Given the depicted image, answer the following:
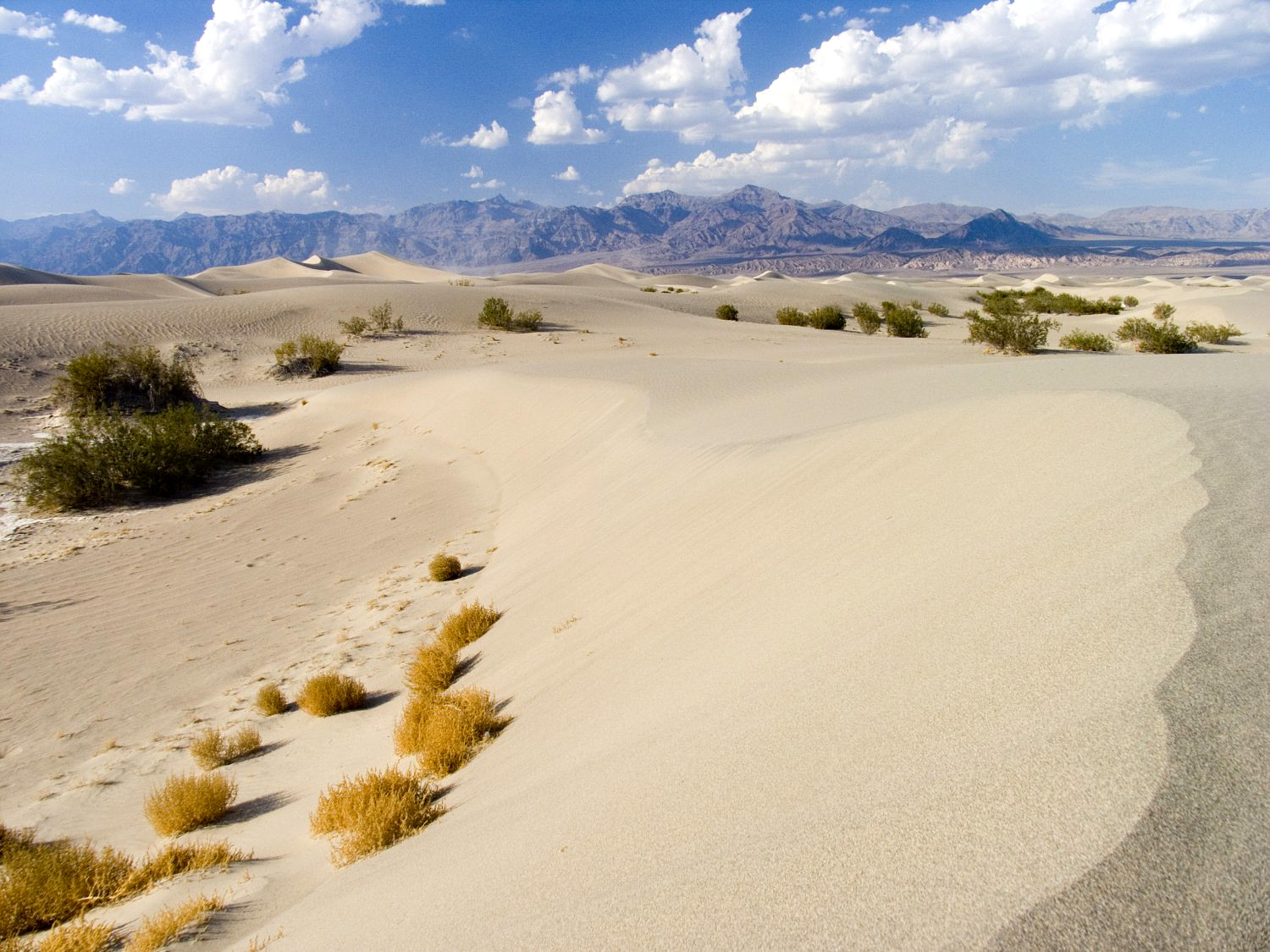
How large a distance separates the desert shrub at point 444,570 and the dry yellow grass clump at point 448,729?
3464 mm

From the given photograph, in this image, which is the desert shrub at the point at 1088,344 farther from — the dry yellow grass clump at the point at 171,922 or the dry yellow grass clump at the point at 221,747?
the dry yellow grass clump at the point at 171,922

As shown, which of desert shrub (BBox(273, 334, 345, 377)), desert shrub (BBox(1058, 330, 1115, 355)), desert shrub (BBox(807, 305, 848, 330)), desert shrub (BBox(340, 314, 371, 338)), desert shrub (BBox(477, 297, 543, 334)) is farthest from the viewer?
desert shrub (BBox(807, 305, 848, 330))

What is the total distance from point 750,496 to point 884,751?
4594 mm

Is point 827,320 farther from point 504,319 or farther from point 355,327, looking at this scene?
point 355,327

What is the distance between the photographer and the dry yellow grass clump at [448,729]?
4594 millimetres

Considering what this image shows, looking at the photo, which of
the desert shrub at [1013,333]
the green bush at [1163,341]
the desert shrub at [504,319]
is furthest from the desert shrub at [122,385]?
the green bush at [1163,341]

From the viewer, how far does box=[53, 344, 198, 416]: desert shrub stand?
1956cm

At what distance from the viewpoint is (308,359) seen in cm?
2506

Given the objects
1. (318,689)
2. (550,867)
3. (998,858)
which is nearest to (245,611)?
(318,689)

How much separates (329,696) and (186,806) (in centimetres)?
152

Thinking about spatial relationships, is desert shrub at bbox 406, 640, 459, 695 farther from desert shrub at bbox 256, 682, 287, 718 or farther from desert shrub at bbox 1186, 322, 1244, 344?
desert shrub at bbox 1186, 322, 1244, 344

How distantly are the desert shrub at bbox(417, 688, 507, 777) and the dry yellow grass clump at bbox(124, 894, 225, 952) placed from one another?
1.26m

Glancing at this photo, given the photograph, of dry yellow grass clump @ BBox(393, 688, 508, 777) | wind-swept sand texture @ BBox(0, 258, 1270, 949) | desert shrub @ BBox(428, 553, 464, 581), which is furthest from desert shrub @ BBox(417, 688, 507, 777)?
desert shrub @ BBox(428, 553, 464, 581)

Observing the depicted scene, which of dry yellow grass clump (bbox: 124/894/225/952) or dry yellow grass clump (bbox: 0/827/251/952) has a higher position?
dry yellow grass clump (bbox: 124/894/225/952)
